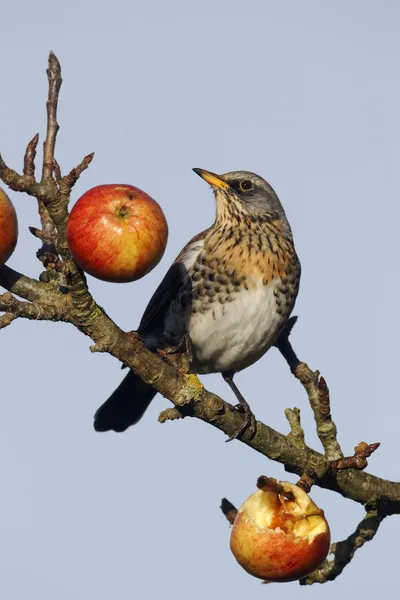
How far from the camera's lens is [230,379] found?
6.58m

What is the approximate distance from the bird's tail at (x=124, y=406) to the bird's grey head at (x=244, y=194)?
1.39 meters

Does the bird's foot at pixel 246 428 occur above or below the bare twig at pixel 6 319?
above

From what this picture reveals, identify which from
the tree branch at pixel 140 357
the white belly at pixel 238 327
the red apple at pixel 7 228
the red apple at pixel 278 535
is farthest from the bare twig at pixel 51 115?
the white belly at pixel 238 327

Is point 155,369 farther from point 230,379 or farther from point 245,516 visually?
point 230,379

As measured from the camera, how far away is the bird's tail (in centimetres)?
660

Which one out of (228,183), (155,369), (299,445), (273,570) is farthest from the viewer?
(228,183)

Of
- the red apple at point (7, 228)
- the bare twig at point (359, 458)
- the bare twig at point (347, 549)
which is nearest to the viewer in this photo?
the red apple at point (7, 228)

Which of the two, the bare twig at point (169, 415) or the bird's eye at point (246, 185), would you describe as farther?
the bird's eye at point (246, 185)

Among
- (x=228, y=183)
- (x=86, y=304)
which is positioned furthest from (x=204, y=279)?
(x=86, y=304)

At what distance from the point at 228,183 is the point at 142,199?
2.99 m

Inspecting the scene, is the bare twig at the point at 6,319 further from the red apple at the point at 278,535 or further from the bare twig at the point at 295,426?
the bare twig at the point at 295,426

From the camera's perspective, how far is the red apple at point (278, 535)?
3402mm

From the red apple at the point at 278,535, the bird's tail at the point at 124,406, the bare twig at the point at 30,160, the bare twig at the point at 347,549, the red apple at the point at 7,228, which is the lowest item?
the red apple at the point at 278,535

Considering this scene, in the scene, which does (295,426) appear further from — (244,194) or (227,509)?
(244,194)
